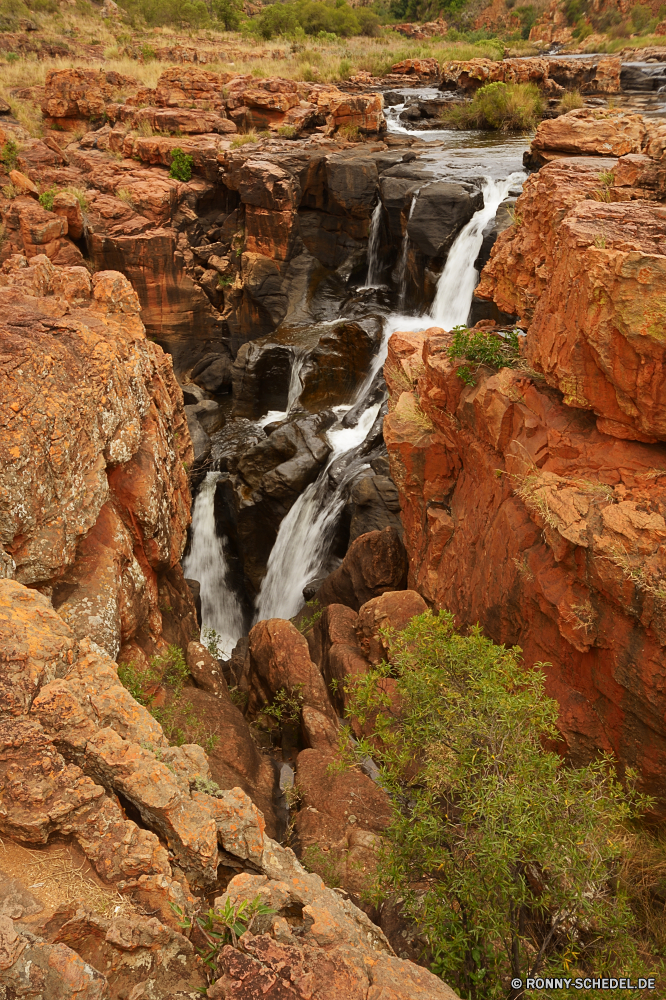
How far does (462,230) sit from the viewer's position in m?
16.2

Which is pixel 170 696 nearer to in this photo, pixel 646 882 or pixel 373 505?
pixel 646 882

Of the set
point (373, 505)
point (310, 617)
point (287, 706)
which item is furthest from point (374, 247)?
point (287, 706)

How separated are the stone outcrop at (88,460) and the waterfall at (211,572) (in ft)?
18.2

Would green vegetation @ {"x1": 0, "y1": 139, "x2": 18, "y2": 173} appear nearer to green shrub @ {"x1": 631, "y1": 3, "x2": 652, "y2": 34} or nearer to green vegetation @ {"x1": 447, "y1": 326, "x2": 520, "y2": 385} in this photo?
green vegetation @ {"x1": 447, "y1": 326, "x2": 520, "y2": 385}

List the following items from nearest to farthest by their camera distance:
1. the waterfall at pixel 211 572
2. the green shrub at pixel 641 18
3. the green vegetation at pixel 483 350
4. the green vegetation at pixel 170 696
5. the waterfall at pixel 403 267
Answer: the green vegetation at pixel 170 696 → the green vegetation at pixel 483 350 → the waterfall at pixel 211 572 → the waterfall at pixel 403 267 → the green shrub at pixel 641 18

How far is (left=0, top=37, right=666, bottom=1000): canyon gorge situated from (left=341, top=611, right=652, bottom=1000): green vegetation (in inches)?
17.8

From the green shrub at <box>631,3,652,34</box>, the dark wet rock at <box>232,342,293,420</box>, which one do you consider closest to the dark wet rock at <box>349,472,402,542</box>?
the dark wet rock at <box>232,342,293,420</box>

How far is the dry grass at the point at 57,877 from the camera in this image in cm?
313

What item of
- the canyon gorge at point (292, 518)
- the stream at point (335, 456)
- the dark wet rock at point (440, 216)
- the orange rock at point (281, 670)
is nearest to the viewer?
the canyon gorge at point (292, 518)

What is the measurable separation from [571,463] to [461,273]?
35.2ft

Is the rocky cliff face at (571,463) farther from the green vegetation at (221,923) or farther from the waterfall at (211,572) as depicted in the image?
the waterfall at (211,572)

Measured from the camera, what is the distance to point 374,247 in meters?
18.8

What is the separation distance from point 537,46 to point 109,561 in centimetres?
4705

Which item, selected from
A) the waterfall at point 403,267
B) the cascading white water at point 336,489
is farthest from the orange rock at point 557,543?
the waterfall at point 403,267
